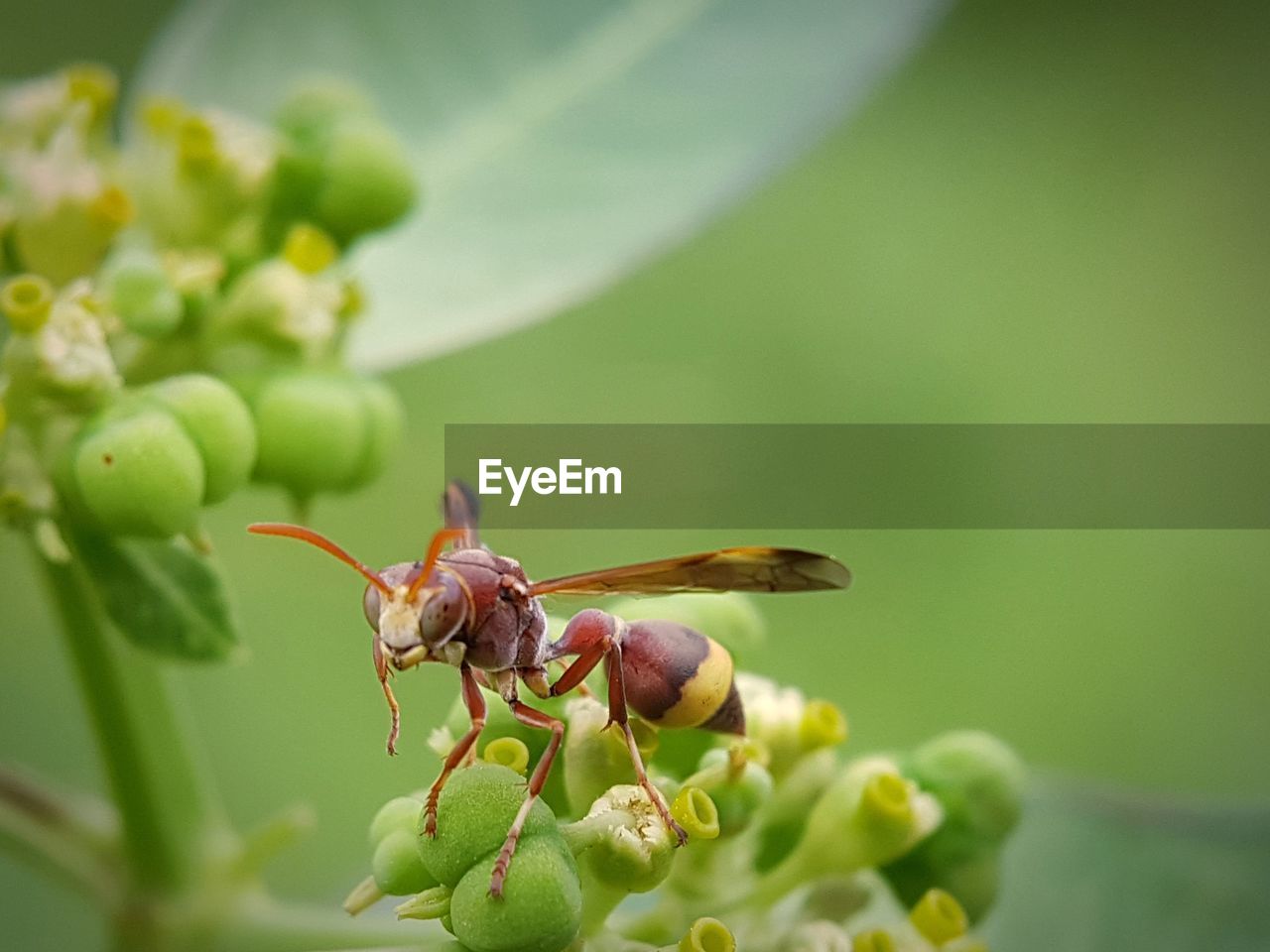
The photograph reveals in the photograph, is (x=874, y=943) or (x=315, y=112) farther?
(x=315, y=112)

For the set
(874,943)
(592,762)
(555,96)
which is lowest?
(874,943)

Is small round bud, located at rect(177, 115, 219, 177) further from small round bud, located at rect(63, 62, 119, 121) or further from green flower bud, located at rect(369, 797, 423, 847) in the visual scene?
green flower bud, located at rect(369, 797, 423, 847)

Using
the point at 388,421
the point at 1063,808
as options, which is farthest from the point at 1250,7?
the point at 388,421

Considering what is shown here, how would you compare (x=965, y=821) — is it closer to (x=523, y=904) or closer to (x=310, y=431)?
(x=523, y=904)

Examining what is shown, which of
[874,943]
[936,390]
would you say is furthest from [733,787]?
[936,390]

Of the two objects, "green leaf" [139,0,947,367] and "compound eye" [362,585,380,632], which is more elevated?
"green leaf" [139,0,947,367]

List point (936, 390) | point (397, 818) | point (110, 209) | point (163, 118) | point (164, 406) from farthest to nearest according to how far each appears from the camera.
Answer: point (936, 390) < point (163, 118) < point (110, 209) < point (164, 406) < point (397, 818)

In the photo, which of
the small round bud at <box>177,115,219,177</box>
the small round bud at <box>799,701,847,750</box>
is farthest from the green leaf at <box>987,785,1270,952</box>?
the small round bud at <box>177,115,219,177</box>
